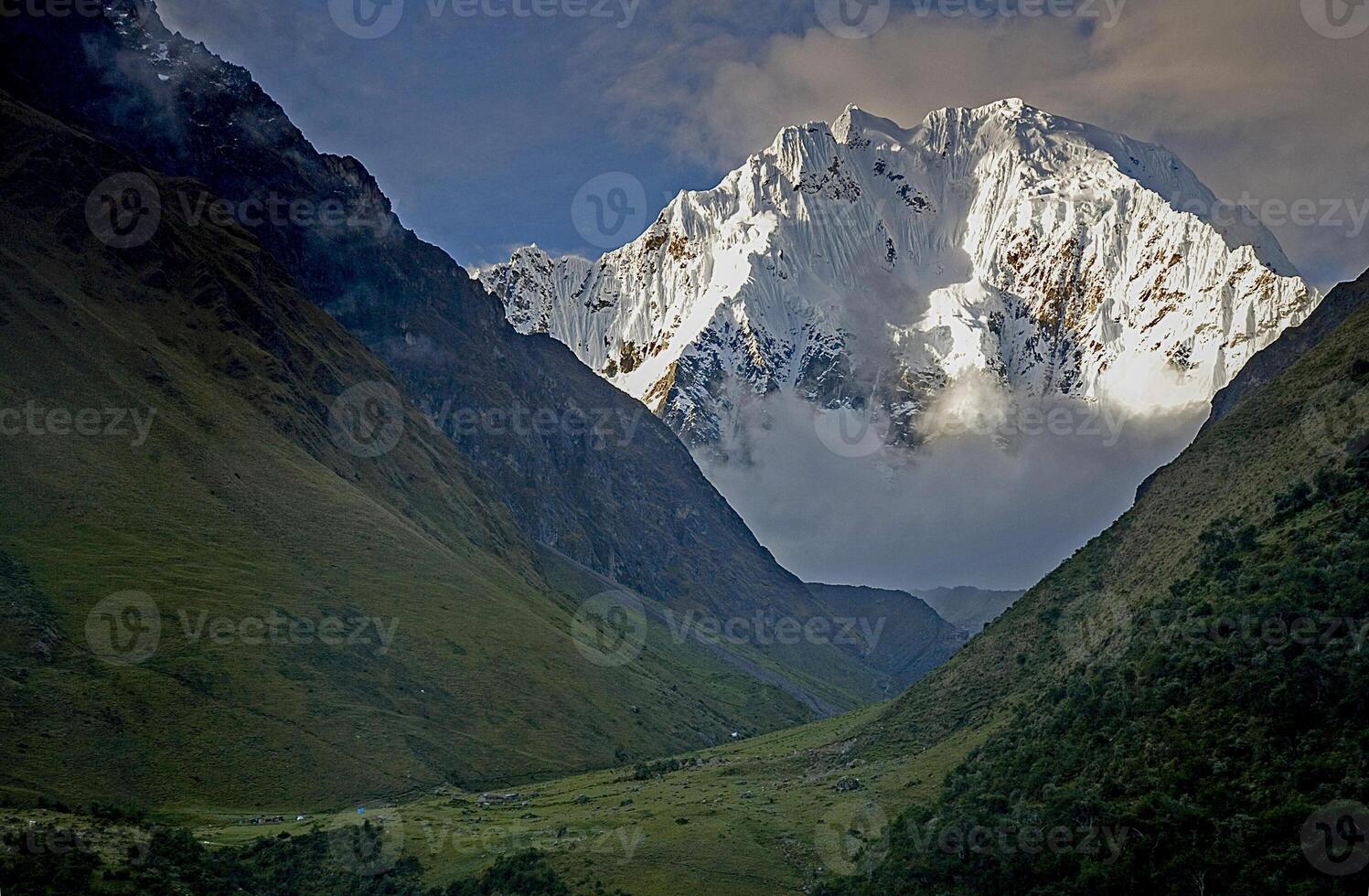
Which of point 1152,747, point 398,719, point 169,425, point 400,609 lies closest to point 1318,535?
point 1152,747

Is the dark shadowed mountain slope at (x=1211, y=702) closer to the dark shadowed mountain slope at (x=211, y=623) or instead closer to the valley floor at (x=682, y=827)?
the valley floor at (x=682, y=827)

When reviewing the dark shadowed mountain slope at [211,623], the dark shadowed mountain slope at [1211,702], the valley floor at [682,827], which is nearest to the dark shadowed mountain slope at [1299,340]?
the dark shadowed mountain slope at [1211,702]

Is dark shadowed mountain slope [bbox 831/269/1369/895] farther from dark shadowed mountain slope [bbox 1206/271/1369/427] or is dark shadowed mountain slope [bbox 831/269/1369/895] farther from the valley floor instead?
dark shadowed mountain slope [bbox 1206/271/1369/427]

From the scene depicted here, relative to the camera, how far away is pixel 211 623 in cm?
13488

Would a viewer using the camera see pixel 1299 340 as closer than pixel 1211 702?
No

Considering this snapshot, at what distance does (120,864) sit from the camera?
7706cm

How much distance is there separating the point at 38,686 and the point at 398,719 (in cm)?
4557

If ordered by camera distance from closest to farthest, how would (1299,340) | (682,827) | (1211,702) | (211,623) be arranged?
(1211,702) < (682,827) < (211,623) < (1299,340)

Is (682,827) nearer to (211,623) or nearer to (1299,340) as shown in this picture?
(211,623)

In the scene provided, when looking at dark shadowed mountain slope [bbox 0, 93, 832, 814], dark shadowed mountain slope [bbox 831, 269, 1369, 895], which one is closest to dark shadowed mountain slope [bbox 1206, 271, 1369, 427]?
dark shadowed mountain slope [bbox 831, 269, 1369, 895]

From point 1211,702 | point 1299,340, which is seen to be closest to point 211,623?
point 1211,702

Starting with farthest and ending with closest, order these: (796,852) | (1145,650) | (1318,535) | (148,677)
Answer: (148,677) < (796,852) < (1145,650) < (1318,535)

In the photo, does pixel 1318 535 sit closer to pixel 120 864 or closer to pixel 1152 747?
pixel 1152 747

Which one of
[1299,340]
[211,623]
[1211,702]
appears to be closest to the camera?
[1211,702]
